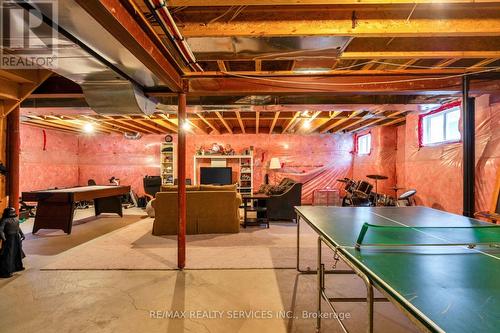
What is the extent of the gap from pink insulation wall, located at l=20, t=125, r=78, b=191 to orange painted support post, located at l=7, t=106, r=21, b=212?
505 cm

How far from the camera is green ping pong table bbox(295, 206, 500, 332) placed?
0.82 meters

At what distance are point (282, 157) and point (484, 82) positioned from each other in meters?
5.81

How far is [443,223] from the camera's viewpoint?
7.13ft

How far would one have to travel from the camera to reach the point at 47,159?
7.69 m

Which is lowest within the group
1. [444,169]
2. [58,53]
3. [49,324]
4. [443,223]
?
[49,324]

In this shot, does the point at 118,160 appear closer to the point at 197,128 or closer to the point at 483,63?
the point at 197,128

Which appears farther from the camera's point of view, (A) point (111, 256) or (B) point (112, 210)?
(B) point (112, 210)

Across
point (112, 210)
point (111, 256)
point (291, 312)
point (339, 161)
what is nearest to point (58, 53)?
point (111, 256)

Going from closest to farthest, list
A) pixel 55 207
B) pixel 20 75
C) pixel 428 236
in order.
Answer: pixel 428 236 < pixel 20 75 < pixel 55 207

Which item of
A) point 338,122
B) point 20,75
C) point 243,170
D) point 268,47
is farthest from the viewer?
point 243,170

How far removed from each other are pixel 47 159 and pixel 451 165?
10.3 m

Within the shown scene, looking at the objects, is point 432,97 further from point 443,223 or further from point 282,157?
point 282,157

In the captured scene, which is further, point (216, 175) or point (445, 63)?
point (216, 175)

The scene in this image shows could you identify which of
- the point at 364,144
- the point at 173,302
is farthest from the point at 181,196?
the point at 364,144
